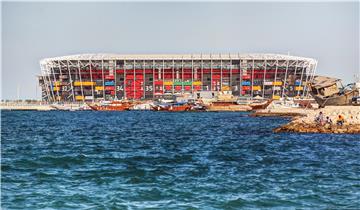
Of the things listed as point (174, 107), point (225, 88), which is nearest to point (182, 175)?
point (174, 107)

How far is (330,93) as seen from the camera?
91625 millimetres

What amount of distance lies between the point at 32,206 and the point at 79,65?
176475 millimetres

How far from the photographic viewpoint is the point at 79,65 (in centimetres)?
19475

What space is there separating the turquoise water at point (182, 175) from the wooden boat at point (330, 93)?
45536 mm

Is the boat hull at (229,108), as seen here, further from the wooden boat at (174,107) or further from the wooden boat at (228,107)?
the wooden boat at (174,107)

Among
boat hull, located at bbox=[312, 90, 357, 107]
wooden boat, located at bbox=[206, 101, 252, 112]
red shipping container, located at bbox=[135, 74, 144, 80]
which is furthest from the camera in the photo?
red shipping container, located at bbox=[135, 74, 144, 80]

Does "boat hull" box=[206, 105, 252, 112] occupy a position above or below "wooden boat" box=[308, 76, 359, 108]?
below

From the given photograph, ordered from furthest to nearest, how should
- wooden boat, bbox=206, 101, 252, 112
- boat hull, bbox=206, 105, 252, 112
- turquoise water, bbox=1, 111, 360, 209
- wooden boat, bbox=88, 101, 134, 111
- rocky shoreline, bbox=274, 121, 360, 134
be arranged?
1. wooden boat, bbox=88, 101, 134, 111
2. wooden boat, bbox=206, 101, 252, 112
3. boat hull, bbox=206, 105, 252, 112
4. rocky shoreline, bbox=274, 121, 360, 134
5. turquoise water, bbox=1, 111, 360, 209

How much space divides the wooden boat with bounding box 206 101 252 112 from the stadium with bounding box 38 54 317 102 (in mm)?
35792

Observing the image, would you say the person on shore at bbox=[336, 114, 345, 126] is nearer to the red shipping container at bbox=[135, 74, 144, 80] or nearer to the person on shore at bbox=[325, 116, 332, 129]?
the person on shore at bbox=[325, 116, 332, 129]

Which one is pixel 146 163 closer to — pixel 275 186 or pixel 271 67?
pixel 275 186

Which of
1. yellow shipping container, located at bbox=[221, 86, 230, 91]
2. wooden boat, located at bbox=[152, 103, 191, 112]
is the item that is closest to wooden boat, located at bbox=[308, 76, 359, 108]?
wooden boat, located at bbox=[152, 103, 191, 112]

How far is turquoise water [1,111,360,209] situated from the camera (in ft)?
71.8

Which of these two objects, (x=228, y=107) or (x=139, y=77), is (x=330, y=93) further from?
(x=139, y=77)
